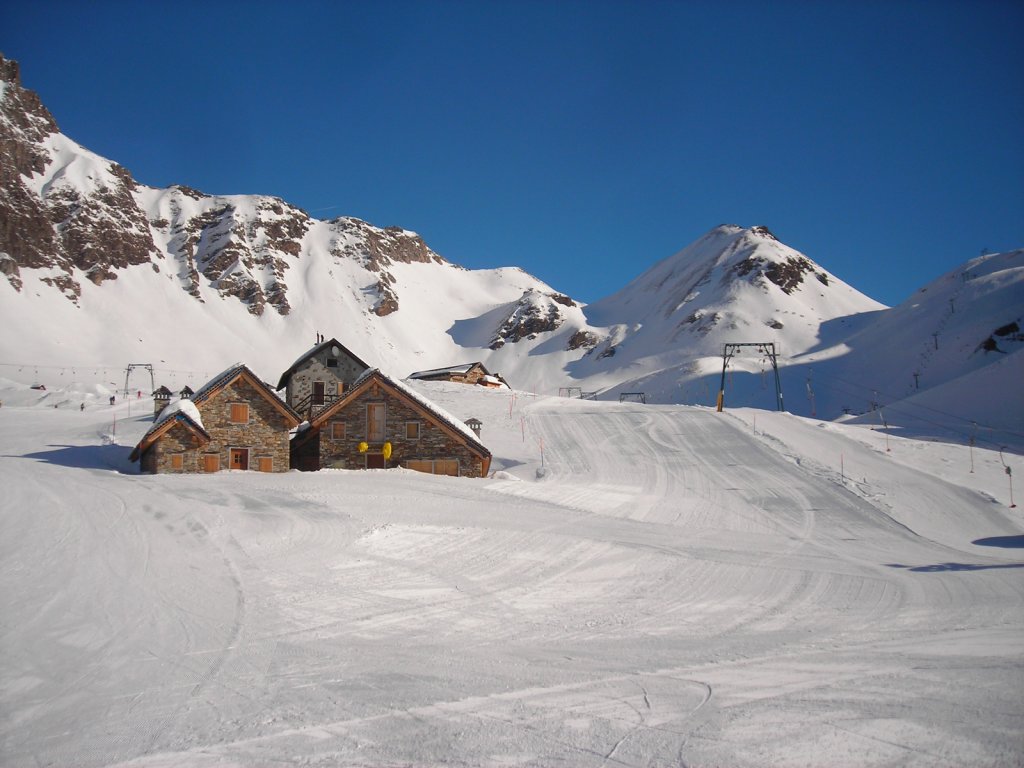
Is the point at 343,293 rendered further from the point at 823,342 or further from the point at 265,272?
the point at 823,342

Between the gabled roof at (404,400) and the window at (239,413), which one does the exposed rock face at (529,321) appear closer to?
the gabled roof at (404,400)

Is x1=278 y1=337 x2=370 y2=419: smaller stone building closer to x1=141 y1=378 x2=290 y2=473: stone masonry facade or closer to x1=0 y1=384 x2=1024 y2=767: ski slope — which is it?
x1=141 y1=378 x2=290 y2=473: stone masonry facade

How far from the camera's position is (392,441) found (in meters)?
31.0

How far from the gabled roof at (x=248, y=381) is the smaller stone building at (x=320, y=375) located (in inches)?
719

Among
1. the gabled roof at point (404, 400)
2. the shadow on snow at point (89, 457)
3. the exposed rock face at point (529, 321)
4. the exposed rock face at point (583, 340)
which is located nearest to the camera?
the gabled roof at point (404, 400)

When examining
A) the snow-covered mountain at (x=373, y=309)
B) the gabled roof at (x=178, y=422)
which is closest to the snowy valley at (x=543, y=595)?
the gabled roof at (x=178, y=422)

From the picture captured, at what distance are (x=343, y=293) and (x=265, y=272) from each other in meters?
18.2

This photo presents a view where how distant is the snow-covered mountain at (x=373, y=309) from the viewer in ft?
268

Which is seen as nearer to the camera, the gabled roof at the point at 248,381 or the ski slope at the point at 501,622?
the ski slope at the point at 501,622

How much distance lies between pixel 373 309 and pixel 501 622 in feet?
501

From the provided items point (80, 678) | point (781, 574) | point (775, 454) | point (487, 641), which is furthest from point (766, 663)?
point (775, 454)

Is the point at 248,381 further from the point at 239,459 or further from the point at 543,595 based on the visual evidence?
the point at 543,595

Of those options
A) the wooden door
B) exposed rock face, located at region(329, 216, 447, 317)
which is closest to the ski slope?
the wooden door

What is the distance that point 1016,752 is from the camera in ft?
21.2
